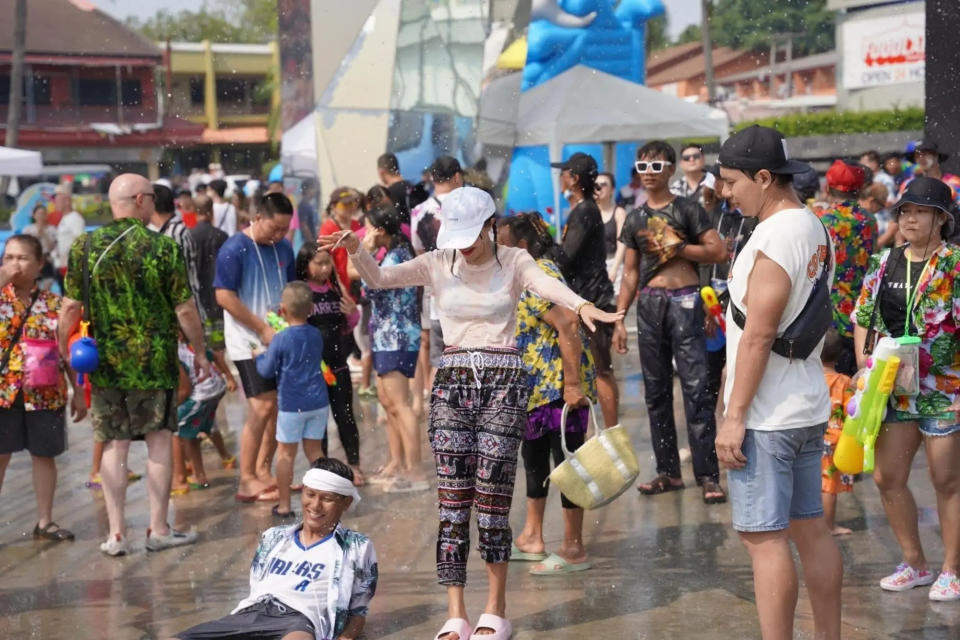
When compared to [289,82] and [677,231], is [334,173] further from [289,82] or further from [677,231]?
[677,231]

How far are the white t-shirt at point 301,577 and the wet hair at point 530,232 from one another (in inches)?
77.8

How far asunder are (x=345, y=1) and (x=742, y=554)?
38.5 feet

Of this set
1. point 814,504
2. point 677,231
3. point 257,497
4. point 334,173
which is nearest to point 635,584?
point 814,504

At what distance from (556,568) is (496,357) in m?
1.40

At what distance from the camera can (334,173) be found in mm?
16516

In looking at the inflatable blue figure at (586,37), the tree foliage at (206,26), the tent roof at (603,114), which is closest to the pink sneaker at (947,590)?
the tent roof at (603,114)

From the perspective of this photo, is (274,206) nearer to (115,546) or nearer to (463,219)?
(115,546)

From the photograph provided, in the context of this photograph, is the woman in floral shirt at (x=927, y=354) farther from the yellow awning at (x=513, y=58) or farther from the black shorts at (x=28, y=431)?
the yellow awning at (x=513, y=58)

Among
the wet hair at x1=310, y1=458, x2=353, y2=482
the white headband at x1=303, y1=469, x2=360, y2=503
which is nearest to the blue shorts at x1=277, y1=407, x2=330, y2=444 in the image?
the wet hair at x1=310, y1=458, x2=353, y2=482

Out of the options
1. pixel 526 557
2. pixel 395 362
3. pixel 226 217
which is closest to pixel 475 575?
pixel 526 557

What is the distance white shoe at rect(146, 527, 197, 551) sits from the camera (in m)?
6.62

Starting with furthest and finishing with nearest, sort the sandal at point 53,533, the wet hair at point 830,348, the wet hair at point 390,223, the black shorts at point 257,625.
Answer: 1. the wet hair at point 390,223
2. the sandal at point 53,533
3. the wet hair at point 830,348
4. the black shorts at point 257,625

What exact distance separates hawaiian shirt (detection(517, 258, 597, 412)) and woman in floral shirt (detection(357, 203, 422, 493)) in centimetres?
180

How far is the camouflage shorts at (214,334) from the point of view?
Answer: 368 inches
